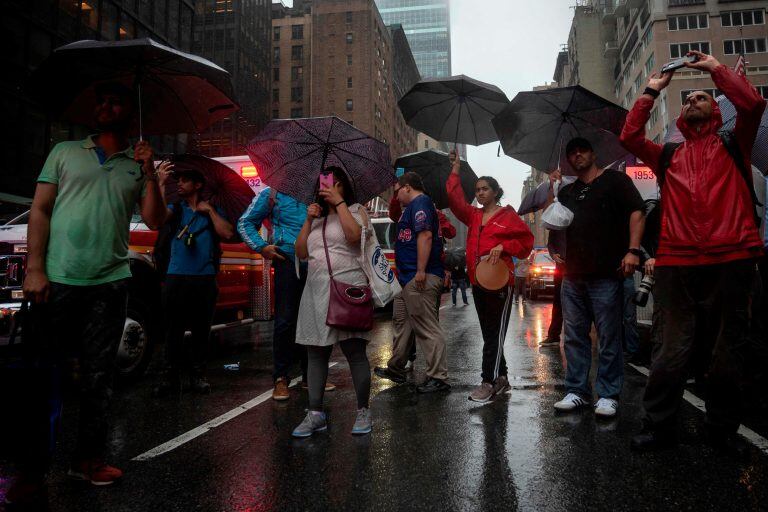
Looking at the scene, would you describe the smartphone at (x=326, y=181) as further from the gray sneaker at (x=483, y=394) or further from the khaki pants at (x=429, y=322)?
the gray sneaker at (x=483, y=394)

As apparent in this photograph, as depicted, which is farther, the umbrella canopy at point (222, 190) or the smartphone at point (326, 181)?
the umbrella canopy at point (222, 190)

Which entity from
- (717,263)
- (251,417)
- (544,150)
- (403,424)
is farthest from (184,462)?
(544,150)

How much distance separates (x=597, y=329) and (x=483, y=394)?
1.11 m

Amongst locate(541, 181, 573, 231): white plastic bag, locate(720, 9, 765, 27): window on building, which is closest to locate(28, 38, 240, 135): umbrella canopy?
locate(541, 181, 573, 231): white plastic bag

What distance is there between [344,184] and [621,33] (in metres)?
80.9

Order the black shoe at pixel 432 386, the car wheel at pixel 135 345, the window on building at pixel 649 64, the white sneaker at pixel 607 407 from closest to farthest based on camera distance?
the white sneaker at pixel 607 407, the black shoe at pixel 432 386, the car wheel at pixel 135 345, the window on building at pixel 649 64

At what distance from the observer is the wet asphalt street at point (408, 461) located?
2605 millimetres

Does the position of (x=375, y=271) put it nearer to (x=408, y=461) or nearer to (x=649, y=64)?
(x=408, y=461)

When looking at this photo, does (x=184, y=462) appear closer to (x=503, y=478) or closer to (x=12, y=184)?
(x=503, y=478)

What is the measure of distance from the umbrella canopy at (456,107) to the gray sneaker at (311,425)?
146 inches

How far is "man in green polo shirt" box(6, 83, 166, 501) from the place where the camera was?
111 inches

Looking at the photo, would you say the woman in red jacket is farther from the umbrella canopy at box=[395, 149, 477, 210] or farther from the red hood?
the umbrella canopy at box=[395, 149, 477, 210]

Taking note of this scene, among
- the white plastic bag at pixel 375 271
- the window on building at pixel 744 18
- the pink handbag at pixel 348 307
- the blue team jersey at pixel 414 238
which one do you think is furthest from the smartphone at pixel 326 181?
the window on building at pixel 744 18

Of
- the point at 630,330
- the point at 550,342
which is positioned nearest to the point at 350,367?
the point at 630,330
